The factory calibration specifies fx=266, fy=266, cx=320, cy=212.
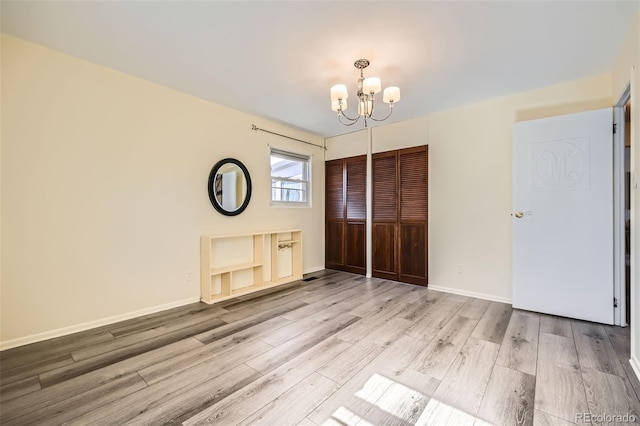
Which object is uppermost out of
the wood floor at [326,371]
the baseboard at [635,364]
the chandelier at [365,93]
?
the chandelier at [365,93]

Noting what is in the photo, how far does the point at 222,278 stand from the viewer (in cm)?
358

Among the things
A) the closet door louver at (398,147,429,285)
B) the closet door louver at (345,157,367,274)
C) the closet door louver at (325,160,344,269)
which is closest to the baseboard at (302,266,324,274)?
the closet door louver at (325,160,344,269)

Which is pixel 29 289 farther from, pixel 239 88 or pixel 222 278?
pixel 239 88

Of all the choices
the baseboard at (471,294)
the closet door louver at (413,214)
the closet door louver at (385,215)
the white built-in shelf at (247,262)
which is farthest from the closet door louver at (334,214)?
the baseboard at (471,294)

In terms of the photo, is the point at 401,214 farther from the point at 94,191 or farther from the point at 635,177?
the point at 94,191

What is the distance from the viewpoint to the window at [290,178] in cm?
439

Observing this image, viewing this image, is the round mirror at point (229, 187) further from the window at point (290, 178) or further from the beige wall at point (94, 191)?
the window at point (290, 178)

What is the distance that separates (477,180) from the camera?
137 inches

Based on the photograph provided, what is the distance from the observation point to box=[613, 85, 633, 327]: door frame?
2.57m

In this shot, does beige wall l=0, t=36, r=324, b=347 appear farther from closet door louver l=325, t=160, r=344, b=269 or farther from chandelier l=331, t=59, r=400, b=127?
closet door louver l=325, t=160, r=344, b=269

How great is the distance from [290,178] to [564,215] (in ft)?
11.9

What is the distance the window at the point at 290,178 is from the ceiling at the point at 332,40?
4.85 ft

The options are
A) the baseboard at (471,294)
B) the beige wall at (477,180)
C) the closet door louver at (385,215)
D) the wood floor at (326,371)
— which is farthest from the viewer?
the closet door louver at (385,215)

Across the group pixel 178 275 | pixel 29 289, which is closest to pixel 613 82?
pixel 178 275
